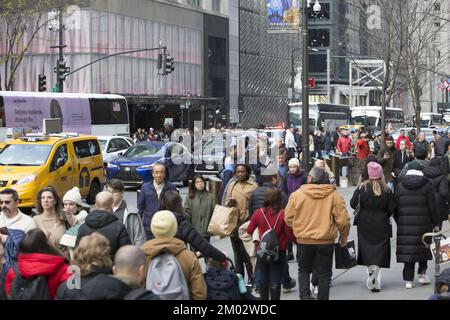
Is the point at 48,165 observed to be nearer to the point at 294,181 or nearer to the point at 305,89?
the point at 305,89

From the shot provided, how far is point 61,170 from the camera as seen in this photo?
22344 millimetres

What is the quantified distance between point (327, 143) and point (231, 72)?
52.0 meters

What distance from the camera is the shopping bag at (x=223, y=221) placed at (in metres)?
11.8

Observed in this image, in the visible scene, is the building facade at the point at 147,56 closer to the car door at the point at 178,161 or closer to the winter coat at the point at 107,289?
the car door at the point at 178,161

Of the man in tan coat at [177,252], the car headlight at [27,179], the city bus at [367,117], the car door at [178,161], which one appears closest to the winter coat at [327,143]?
the car door at [178,161]

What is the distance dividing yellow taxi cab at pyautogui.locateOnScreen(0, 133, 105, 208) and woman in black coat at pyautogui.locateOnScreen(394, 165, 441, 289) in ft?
35.2

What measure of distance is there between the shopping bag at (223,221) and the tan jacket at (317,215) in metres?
1.39

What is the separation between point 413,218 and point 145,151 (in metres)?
18.9

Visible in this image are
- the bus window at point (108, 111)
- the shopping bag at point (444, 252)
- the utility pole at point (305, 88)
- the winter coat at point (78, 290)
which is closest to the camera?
the winter coat at point (78, 290)

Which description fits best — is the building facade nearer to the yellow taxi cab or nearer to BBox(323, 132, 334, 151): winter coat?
BBox(323, 132, 334, 151): winter coat

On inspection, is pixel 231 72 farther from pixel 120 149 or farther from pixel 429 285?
pixel 429 285

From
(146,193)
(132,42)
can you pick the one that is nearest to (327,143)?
(146,193)

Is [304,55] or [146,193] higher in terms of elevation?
[304,55]
